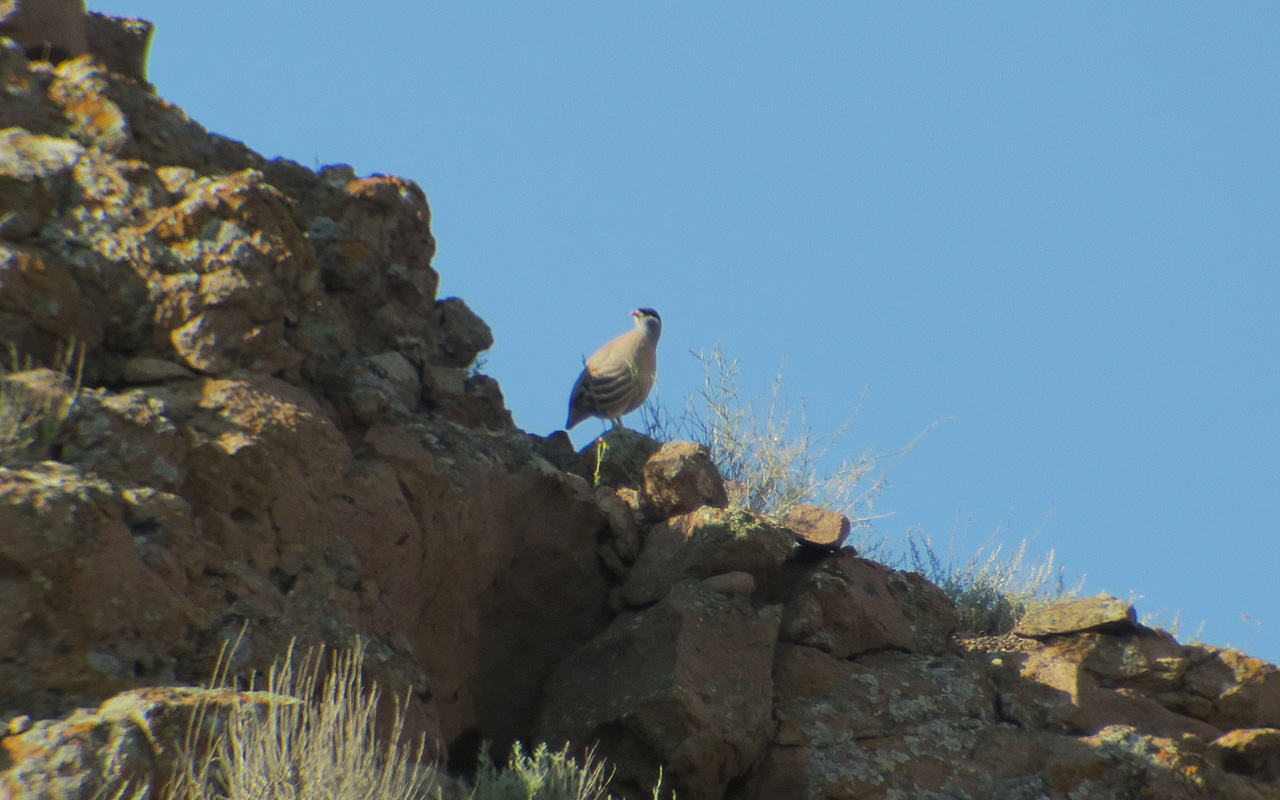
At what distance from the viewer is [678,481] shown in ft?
19.5

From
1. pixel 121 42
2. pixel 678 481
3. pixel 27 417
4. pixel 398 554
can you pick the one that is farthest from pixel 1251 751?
pixel 121 42

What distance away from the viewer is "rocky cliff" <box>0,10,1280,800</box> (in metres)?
3.83

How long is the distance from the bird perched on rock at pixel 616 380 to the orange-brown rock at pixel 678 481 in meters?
2.72

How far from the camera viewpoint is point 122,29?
20.5 feet

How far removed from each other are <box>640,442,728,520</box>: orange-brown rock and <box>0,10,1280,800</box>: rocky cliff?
0.02m

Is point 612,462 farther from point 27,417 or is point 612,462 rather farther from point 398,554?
point 27,417

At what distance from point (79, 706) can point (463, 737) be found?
2.13m

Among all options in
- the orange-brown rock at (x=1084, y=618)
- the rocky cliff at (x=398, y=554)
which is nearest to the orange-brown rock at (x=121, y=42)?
the rocky cliff at (x=398, y=554)

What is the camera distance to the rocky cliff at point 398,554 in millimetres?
3832

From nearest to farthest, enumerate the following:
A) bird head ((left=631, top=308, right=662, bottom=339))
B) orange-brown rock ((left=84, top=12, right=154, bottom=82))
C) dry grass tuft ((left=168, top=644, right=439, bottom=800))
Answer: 1. dry grass tuft ((left=168, top=644, right=439, bottom=800))
2. orange-brown rock ((left=84, top=12, right=154, bottom=82))
3. bird head ((left=631, top=308, right=662, bottom=339))

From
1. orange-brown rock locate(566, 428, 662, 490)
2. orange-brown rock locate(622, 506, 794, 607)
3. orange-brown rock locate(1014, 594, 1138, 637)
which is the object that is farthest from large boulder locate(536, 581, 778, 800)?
orange-brown rock locate(1014, 594, 1138, 637)

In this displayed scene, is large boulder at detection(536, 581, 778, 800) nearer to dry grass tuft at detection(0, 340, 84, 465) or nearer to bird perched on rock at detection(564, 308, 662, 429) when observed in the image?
dry grass tuft at detection(0, 340, 84, 465)

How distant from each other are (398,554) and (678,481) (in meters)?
1.52

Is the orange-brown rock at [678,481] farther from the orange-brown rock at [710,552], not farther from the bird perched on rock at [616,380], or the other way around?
the bird perched on rock at [616,380]
